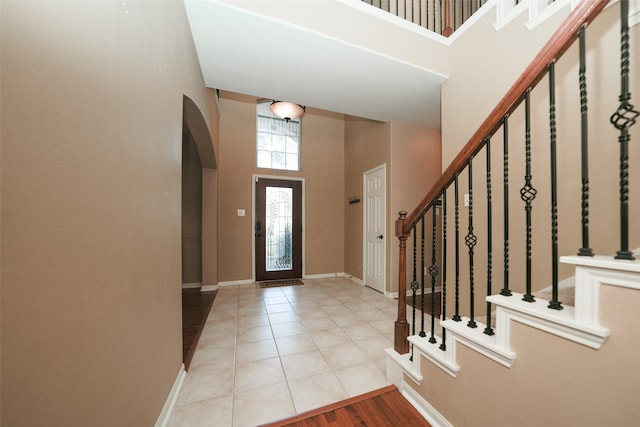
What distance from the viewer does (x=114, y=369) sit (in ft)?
2.85

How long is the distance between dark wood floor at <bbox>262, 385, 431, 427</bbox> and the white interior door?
7.80 ft

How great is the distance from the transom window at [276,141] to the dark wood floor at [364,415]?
4.00 metres

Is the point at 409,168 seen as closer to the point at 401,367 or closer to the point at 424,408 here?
the point at 401,367

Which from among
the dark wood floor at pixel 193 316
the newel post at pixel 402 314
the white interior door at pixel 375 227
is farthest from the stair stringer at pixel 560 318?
the white interior door at pixel 375 227

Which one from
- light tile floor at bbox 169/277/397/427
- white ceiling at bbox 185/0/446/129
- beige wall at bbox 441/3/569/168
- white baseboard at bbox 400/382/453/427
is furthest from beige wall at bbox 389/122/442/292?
white baseboard at bbox 400/382/453/427

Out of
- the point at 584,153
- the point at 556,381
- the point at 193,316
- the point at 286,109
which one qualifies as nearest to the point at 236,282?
the point at 193,316

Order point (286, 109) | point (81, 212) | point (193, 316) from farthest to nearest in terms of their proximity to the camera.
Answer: point (286, 109) < point (193, 316) < point (81, 212)

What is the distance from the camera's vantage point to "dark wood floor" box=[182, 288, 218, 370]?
2.16m

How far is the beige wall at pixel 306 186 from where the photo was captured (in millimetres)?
4359

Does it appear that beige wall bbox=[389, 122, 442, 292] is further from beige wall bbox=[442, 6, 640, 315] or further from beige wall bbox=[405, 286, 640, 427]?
beige wall bbox=[405, 286, 640, 427]

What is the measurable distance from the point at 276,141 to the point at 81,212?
433 cm

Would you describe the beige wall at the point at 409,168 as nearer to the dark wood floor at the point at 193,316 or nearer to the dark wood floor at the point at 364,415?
the dark wood floor at the point at 364,415

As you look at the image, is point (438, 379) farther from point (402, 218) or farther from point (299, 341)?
point (299, 341)

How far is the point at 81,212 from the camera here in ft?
2.36
